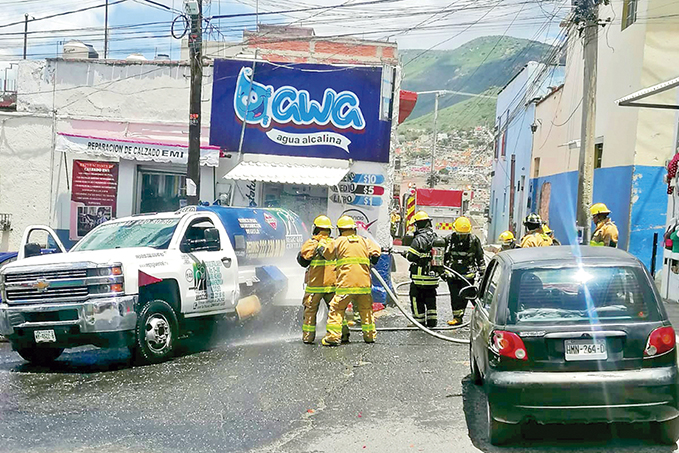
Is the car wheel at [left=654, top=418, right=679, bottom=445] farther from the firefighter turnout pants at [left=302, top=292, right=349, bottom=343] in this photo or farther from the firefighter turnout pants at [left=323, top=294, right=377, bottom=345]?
the firefighter turnout pants at [left=302, top=292, right=349, bottom=343]

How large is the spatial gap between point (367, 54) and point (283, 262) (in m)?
16.2

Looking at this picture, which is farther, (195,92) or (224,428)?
(195,92)

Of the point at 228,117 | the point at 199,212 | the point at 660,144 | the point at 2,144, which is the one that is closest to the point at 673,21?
the point at 660,144

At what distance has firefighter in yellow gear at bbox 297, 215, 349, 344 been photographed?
9828 millimetres

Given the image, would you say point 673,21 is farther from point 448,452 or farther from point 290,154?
point 448,452

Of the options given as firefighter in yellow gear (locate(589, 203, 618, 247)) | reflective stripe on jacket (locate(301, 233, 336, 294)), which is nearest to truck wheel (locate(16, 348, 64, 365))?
reflective stripe on jacket (locate(301, 233, 336, 294))

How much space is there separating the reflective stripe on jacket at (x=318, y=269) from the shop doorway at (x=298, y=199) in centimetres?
903

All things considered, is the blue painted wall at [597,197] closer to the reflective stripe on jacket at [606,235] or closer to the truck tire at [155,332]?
the reflective stripe on jacket at [606,235]

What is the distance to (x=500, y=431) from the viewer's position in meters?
5.59

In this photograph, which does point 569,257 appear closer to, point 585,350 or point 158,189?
point 585,350

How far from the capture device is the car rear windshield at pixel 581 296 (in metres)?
5.48

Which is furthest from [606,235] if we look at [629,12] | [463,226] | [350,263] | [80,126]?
[80,126]

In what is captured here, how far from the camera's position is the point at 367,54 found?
26.3 m

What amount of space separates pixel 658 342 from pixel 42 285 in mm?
6479
